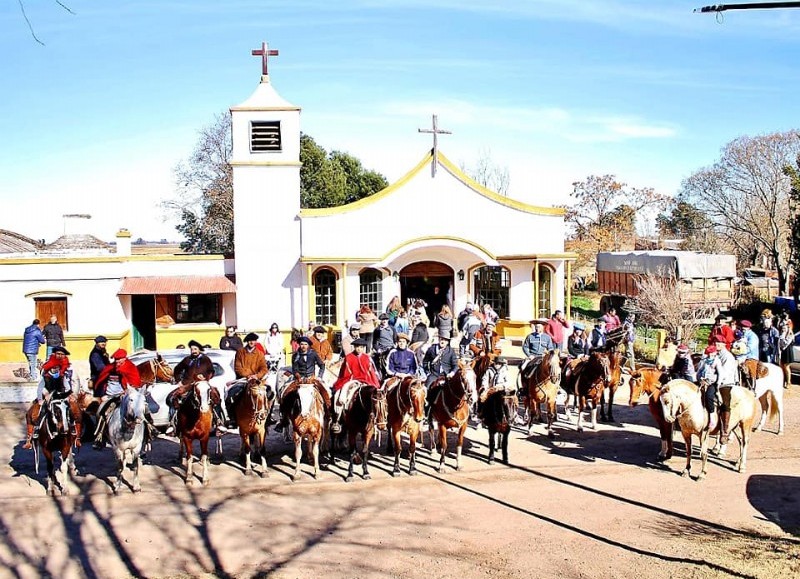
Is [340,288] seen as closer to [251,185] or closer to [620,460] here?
[251,185]

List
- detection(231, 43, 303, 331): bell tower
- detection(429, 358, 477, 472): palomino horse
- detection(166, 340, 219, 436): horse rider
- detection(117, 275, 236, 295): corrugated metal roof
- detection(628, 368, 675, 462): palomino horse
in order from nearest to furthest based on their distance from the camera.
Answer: detection(429, 358, 477, 472): palomino horse
detection(166, 340, 219, 436): horse rider
detection(628, 368, 675, 462): palomino horse
detection(117, 275, 236, 295): corrugated metal roof
detection(231, 43, 303, 331): bell tower

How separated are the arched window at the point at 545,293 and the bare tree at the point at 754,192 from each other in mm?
18679

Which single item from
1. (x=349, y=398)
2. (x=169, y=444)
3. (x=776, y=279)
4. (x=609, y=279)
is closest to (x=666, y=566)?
(x=349, y=398)

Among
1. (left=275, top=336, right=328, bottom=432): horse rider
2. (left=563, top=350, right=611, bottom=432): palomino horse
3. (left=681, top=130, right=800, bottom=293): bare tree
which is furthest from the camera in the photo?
(left=681, top=130, right=800, bottom=293): bare tree

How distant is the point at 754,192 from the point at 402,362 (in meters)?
33.5

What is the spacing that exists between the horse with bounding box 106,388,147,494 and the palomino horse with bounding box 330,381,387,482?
124 inches

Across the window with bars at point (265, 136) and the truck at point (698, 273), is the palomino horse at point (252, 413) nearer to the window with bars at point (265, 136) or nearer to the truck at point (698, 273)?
the window with bars at point (265, 136)

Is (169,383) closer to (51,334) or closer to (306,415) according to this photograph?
(306,415)

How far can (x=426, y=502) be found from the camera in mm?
10242

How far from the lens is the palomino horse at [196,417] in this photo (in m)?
10.7

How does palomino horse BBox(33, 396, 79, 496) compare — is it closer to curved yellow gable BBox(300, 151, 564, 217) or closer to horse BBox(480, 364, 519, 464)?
horse BBox(480, 364, 519, 464)

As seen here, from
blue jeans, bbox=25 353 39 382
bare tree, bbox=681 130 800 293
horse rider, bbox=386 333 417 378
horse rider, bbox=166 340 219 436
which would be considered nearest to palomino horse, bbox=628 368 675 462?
horse rider, bbox=386 333 417 378

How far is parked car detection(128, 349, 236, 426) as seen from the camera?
13312 millimetres

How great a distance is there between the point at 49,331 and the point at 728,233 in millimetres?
38275
